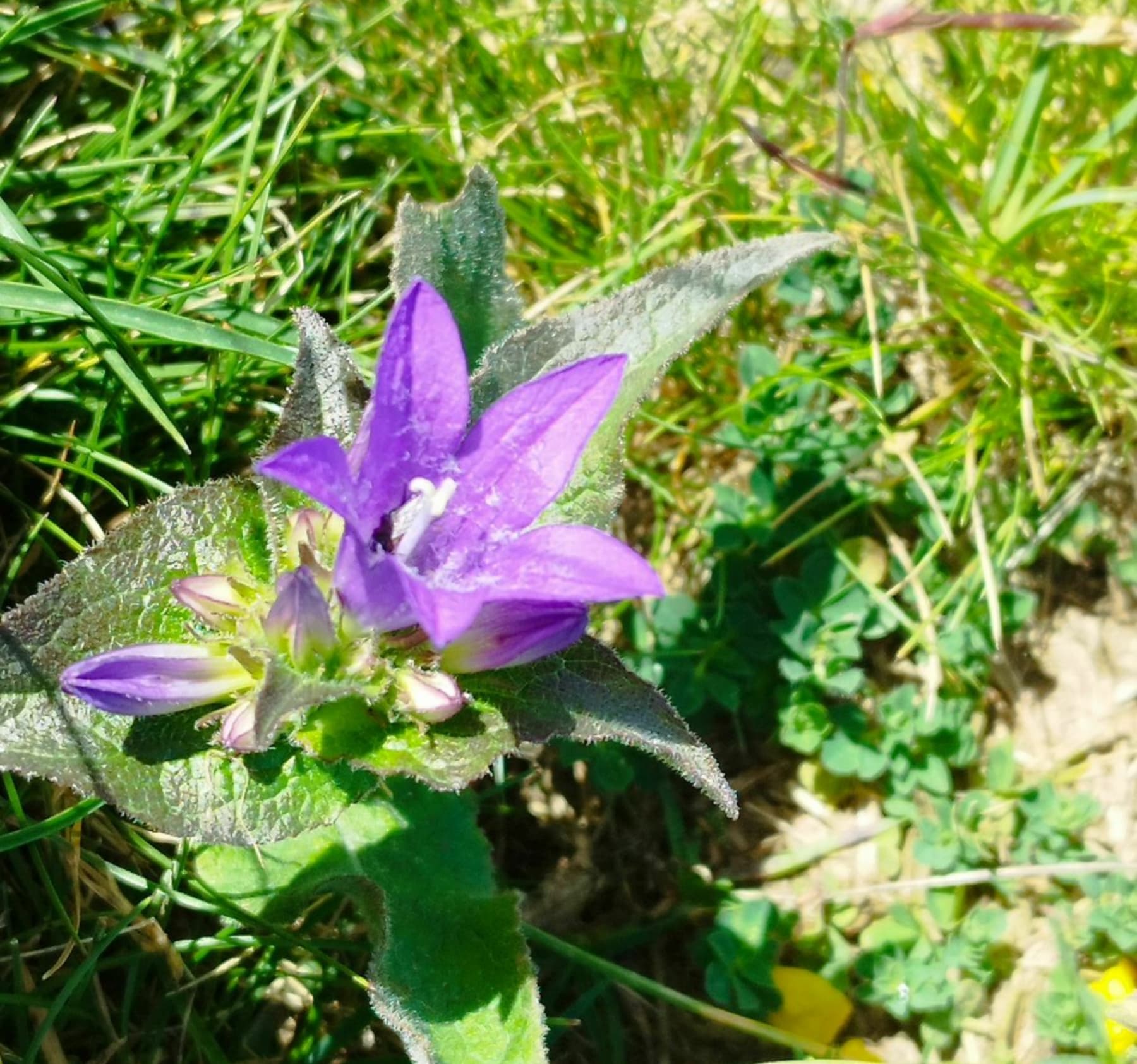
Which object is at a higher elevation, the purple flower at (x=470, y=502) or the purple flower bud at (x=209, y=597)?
the purple flower at (x=470, y=502)

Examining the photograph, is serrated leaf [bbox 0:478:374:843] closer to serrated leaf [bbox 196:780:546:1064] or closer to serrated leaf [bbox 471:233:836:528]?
serrated leaf [bbox 196:780:546:1064]

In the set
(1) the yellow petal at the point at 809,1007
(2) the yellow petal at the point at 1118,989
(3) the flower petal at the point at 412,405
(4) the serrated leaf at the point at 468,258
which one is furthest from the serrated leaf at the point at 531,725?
(2) the yellow petal at the point at 1118,989

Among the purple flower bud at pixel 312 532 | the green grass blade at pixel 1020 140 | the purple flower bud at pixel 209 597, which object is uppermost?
the green grass blade at pixel 1020 140

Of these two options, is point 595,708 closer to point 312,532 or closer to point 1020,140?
point 312,532

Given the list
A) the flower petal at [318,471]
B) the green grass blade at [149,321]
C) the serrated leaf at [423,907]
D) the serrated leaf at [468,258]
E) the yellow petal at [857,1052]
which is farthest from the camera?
the yellow petal at [857,1052]

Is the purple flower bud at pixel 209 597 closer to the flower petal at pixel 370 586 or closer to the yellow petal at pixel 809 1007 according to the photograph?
the flower petal at pixel 370 586

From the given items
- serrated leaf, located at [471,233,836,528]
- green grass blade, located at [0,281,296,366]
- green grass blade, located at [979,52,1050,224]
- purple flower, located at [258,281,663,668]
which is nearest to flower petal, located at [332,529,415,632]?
purple flower, located at [258,281,663,668]

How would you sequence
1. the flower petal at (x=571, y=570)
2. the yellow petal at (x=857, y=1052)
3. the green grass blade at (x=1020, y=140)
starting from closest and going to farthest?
the flower petal at (x=571, y=570), the yellow petal at (x=857, y=1052), the green grass blade at (x=1020, y=140)
